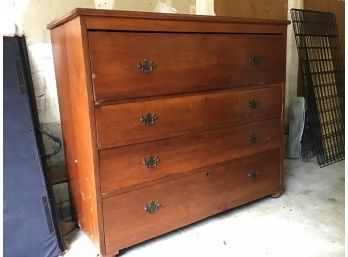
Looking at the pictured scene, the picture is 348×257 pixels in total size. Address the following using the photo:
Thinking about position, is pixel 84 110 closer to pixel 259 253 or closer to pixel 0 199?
pixel 0 199

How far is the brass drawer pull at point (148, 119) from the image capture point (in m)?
1.46

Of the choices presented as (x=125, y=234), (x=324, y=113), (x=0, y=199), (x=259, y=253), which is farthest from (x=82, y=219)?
(x=324, y=113)

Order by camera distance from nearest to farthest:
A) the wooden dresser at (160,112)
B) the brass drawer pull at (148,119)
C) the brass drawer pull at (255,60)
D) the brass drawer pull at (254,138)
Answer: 1. the wooden dresser at (160,112)
2. the brass drawer pull at (148,119)
3. the brass drawer pull at (255,60)
4. the brass drawer pull at (254,138)

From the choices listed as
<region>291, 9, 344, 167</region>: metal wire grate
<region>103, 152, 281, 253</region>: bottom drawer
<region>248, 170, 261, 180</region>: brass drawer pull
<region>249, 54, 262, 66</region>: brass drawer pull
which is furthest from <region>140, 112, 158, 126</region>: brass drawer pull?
<region>291, 9, 344, 167</region>: metal wire grate

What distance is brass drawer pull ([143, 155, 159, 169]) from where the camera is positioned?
59.9 inches

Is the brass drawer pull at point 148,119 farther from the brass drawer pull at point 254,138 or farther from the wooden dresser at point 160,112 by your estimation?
the brass drawer pull at point 254,138

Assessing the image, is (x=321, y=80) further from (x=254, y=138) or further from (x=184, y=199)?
(x=184, y=199)

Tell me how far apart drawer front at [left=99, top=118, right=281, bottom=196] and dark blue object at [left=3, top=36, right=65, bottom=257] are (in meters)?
0.31

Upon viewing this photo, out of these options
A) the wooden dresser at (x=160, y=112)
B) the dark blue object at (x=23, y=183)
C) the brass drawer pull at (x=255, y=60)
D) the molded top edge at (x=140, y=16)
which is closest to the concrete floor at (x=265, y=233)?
the wooden dresser at (x=160, y=112)

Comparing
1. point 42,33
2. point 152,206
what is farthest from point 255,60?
point 42,33

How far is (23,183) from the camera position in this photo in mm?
1479

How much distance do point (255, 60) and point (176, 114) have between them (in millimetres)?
525

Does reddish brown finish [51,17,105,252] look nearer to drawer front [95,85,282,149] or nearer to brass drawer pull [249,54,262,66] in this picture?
drawer front [95,85,282,149]

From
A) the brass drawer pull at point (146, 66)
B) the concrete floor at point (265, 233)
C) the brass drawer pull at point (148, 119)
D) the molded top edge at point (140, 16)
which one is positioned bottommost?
the concrete floor at point (265, 233)
